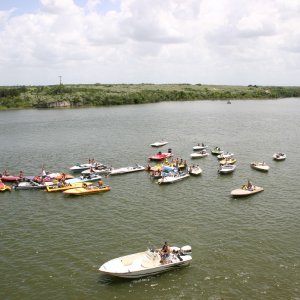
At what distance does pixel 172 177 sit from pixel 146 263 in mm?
28800

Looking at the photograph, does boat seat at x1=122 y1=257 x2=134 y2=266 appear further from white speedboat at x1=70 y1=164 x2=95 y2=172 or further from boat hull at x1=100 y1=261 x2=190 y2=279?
white speedboat at x1=70 y1=164 x2=95 y2=172

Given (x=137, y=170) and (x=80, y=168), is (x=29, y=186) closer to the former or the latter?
(x=80, y=168)

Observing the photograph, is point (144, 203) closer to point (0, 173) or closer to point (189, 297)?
point (189, 297)

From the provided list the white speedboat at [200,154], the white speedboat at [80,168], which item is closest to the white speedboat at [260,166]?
the white speedboat at [200,154]

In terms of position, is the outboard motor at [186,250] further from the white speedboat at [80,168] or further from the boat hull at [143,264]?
the white speedboat at [80,168]

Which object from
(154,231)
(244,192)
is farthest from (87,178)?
(244,192)

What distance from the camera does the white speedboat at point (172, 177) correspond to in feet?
203

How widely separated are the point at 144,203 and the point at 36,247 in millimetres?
16923

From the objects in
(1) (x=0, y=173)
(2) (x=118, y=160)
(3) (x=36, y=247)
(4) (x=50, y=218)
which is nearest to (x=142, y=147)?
(2) (x=118, y=160)

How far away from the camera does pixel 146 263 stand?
35188 mm

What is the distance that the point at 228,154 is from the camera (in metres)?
80.1

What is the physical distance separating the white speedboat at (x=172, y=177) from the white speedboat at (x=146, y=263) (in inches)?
974

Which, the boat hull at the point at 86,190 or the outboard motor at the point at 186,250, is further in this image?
the boat hull at the point at 86,190

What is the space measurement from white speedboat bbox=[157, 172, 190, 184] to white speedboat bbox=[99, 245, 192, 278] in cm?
2474
